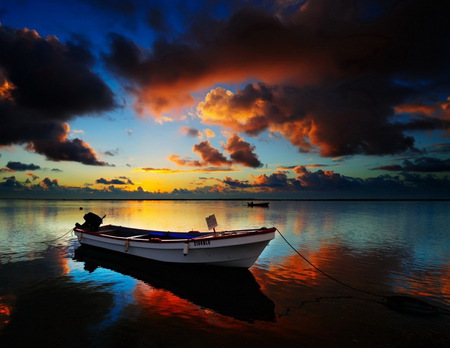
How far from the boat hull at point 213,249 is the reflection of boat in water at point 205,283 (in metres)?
0.81

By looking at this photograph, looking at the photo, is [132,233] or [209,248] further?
[132,233]

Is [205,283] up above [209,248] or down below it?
below

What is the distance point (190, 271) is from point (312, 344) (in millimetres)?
9737

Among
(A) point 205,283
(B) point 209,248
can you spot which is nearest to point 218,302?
(A) point 205,283

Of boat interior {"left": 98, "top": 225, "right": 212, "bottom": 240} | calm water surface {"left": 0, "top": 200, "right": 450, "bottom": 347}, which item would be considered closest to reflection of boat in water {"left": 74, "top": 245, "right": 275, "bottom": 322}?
calm water surface {"left": 0, "top": 200, "right": 450, "bottom": 347}

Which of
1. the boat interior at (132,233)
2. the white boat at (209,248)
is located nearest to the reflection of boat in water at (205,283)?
the white boat at (209,248)

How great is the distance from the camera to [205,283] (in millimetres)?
A: 14641

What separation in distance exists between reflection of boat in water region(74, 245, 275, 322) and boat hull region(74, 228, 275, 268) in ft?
2.67

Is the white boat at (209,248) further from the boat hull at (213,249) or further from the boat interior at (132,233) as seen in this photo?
the boat interior at (132,233)

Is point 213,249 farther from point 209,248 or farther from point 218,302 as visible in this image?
point 218,302

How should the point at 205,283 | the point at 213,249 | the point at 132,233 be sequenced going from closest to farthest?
the point at 205,283, the point at 213,249, the point at 132,233

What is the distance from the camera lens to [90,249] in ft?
75.3

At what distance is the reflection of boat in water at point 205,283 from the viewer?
1133cm

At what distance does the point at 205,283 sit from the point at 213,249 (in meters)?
1.89
